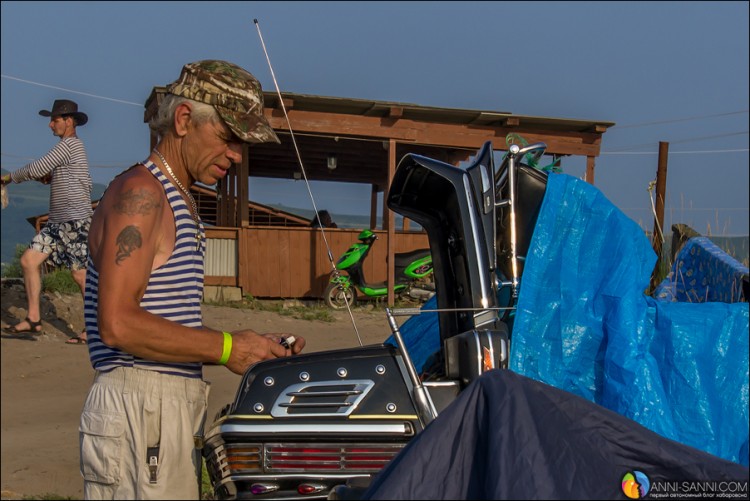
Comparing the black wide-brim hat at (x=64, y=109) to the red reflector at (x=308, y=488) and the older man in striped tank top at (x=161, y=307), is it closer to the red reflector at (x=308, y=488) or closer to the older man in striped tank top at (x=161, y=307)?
the older man in striped tank top at (x=161, y=307)

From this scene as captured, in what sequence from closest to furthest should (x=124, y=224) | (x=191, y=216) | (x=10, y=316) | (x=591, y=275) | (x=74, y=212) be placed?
(x=124, y=224) → (x=191, y=216) → (x=591, y=275) → (x=74, y=212) → (x=10, y=316)

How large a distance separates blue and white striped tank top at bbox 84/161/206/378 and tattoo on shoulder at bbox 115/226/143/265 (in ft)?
0.53

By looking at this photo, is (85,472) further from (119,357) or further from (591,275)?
(591,275)

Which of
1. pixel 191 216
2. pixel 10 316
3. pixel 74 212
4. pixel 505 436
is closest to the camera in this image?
pixel 505 436

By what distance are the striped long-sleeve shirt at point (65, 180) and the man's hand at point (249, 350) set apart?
5113 mm

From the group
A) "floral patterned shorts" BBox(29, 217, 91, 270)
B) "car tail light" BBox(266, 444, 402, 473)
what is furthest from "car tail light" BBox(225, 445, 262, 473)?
"floral patterned shorts" BBox(29, 217, 91, 270)

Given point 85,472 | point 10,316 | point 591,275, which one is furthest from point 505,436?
point 10,316

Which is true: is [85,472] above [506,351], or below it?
below

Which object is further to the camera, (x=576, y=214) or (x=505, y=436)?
(x=576, y=214)

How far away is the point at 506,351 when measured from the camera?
2.70 m

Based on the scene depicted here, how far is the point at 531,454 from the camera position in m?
2.02

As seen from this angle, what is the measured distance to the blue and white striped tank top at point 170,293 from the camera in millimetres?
2406

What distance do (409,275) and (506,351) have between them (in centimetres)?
1038

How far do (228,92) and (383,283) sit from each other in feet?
35.9
